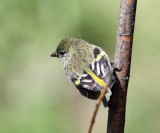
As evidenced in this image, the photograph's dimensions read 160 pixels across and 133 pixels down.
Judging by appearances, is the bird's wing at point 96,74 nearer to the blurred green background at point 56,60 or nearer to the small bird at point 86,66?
the small bird at point 86,66

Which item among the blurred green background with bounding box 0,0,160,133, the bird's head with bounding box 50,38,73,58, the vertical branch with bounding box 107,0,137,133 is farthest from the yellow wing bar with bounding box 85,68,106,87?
the blurred green background with bounding box 0,0,160,133

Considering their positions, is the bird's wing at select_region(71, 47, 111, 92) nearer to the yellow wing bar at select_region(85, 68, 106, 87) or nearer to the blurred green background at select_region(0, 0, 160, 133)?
the yellow wing bar at select_region(85, 68, 106, 87)

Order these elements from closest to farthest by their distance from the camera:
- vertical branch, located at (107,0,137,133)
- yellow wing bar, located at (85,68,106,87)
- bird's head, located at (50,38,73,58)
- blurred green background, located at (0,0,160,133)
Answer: vertical branch, located at (107,0,137,133), yellow wing bar, located at (85,68,106,87), bird's head, located at (50,38,73,58), blurred green background, located at (0,0,160,133)

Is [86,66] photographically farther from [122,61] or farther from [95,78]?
[122,61]

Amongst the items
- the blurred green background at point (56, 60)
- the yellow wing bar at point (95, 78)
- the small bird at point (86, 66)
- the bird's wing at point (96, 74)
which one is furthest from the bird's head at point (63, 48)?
the blurred green background at point (56, 60)

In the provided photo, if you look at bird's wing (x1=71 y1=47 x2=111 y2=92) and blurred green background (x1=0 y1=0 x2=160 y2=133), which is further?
blurred green background (x1=0 y1=0 x2=160 y2=133)

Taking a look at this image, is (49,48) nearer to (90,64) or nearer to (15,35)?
(15,35)

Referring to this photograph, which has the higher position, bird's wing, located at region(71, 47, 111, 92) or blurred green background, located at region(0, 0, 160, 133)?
bird's wing, located at region(71, 47, 111, 92)
